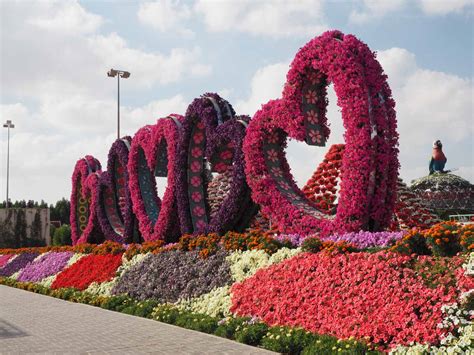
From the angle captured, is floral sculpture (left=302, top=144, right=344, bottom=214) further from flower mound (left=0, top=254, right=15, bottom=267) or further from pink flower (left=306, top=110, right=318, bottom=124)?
flower mound (left=0, top=254, right=15, bottom=267)

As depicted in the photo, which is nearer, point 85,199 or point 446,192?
point 85,199

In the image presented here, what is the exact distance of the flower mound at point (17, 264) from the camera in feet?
81.6

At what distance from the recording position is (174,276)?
12.8m


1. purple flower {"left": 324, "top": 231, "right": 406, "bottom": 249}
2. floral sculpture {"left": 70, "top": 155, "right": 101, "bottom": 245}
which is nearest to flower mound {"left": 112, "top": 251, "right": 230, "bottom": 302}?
purple flower {"left": 324, "top": 231, "right": 406, "bottom": 249}

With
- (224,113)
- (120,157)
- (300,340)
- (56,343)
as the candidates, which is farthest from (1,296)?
(300,340)

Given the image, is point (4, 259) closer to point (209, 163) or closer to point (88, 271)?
point (88, 271)

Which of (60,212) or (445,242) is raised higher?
(60,212)

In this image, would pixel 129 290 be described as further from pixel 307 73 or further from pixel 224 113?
pixel 307 73

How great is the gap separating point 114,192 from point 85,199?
4.43m

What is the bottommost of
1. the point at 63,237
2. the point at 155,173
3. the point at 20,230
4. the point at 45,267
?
the point at 45,267

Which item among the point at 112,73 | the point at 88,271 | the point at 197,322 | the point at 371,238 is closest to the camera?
the point at 197,322

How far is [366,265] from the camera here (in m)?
8.45

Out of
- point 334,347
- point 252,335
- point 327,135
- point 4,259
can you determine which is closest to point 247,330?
point 252,335

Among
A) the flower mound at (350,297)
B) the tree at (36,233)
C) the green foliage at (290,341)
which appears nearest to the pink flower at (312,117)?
the flower mound at (350,297)
